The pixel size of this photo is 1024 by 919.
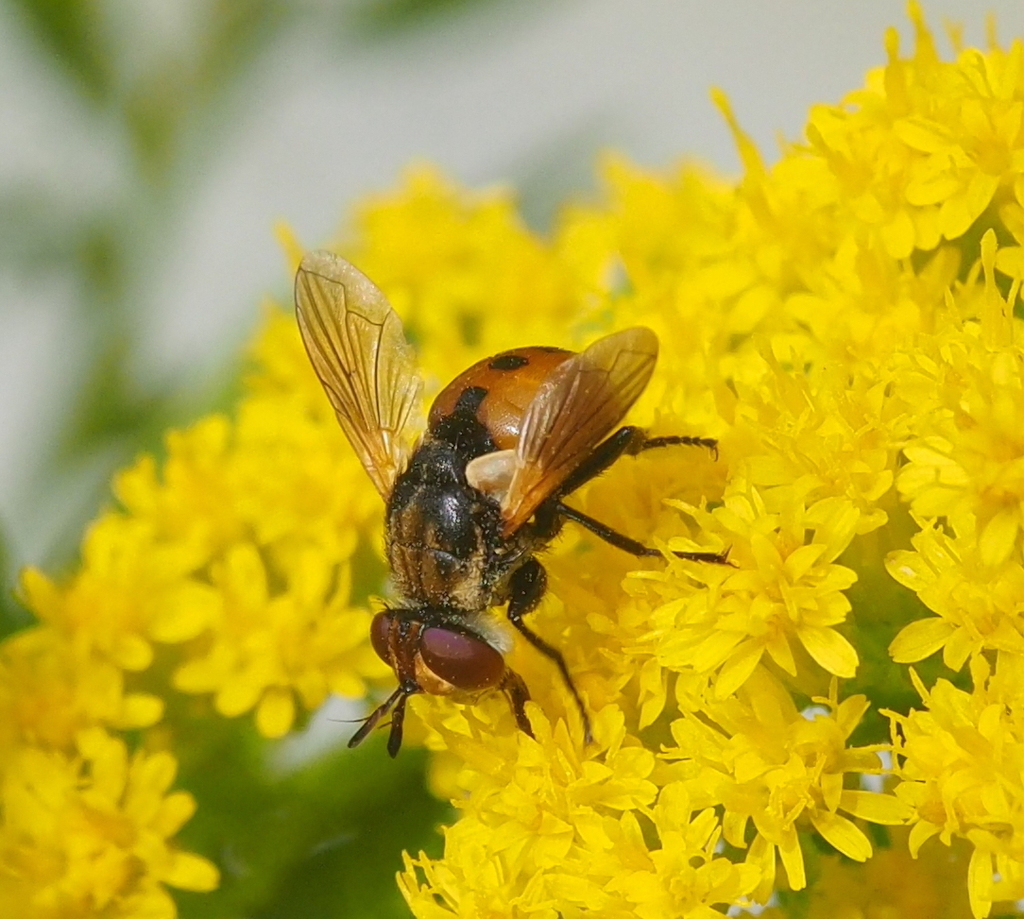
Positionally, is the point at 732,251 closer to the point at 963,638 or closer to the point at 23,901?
the point at 963,638

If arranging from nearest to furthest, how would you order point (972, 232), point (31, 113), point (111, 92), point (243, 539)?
1. point (972, 232)
2. point (243, 539)
3. point (111, 92)
4. point (31, 113)

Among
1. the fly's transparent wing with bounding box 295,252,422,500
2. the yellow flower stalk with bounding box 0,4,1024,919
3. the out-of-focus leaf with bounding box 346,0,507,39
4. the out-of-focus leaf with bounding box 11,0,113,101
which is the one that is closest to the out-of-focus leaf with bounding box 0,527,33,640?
the yellow flower stalk with bounding box 0,4,1024,919

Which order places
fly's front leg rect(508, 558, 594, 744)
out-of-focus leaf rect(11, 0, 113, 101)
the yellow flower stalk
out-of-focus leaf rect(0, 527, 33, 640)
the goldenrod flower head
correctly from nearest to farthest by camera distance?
the yellow flower stalk → fly's front leg rect(508, 558, 594, 744) → the goldenrod flower head → out-of-focus leaf rect(0, 527, 33, 640) → out-of-focus leaf rect(11, 0, 113, 101)

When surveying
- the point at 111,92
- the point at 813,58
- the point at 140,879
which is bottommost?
the point at 813,58

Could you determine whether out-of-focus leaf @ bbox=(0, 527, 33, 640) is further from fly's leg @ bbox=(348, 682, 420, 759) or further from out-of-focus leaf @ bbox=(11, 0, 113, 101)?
out-of-focus leaf @ bbox=(11, 0, 113, 101)

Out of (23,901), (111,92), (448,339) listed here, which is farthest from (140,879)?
(111,92)

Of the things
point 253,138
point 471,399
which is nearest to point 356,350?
point 471,399

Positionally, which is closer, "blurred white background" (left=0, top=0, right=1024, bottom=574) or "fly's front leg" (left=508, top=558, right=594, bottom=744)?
"fly's front leg" (left=508, top=558, right=594, bottom=744)

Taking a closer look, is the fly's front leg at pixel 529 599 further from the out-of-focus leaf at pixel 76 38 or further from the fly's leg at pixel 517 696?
the out-of-focus leaf at pixel 76 38
